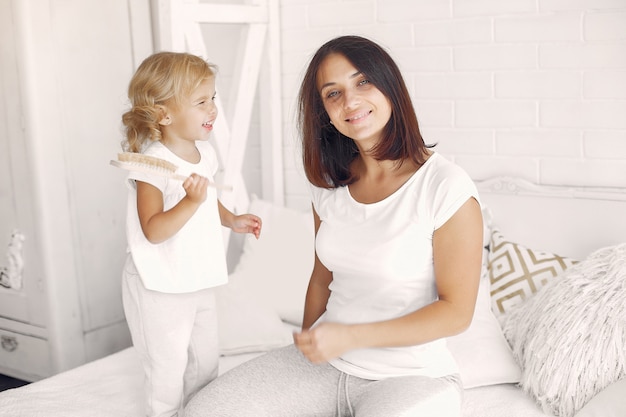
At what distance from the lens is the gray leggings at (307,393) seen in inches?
59.1

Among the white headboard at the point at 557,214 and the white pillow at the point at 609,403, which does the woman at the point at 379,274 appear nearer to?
the white pillow at the point at 609,403

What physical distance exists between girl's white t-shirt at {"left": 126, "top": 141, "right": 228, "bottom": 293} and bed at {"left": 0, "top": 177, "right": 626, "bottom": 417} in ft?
1.29

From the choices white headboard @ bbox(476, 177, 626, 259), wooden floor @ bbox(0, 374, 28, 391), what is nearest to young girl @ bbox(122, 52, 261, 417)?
white headboard @ bbox(476, 177, 626, 259)

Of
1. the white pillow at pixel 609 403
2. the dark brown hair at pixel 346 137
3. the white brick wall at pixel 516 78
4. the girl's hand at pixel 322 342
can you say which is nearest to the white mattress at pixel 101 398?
the white pillow at pixel 609 403

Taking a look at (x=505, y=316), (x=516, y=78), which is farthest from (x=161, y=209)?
(x=516, y=78)

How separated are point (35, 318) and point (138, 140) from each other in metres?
1.18

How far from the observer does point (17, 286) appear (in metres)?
2.77

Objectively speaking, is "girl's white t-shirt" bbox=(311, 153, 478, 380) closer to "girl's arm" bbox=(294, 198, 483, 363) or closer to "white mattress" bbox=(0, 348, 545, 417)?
"girl's arm" bbox=(294, 198, 483, 363)

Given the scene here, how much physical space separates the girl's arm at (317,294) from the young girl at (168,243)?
0.73 feet

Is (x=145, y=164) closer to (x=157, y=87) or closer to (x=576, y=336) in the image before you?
(x=157, y=87)

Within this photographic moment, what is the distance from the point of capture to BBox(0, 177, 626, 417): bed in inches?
73.3

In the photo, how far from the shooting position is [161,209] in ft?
5.90

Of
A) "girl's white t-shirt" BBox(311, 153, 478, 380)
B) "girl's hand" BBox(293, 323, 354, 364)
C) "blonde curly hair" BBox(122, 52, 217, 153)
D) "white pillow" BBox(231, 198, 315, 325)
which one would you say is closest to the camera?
"girl's hand" BBox(293, 323, 354, 364)

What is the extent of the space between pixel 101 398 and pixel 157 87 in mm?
838
